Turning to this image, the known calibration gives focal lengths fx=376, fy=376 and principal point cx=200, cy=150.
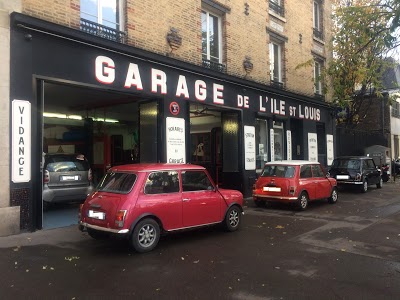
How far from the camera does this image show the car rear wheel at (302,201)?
431 inches

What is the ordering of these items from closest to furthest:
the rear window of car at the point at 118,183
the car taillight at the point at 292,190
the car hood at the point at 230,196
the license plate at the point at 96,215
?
the license plate at the point at 96,215 < the rear window of car at the point at 118,183 < the car hood at the point at 230,196 < the car taillight at the point at 292,190

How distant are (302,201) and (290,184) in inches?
27.5

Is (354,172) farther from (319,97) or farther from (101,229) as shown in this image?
(101,229)

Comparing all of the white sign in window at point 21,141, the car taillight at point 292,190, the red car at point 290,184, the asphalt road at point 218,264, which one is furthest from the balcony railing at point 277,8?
the white sign in window at point 21,141

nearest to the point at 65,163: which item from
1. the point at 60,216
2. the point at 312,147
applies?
the point at 60,216

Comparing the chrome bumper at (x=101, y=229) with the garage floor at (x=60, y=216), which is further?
the garage floor at (x=60, y=216)

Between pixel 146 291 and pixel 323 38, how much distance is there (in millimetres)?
18404

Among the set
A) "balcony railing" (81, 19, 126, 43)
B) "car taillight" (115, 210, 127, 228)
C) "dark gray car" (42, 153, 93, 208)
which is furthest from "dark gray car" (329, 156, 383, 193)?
"car taillight" (115, 210, 127, 228)

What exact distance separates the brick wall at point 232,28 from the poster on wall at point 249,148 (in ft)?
6.79

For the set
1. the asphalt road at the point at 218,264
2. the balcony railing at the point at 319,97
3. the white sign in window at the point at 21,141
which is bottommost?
the asphalt road at the point at 218,264

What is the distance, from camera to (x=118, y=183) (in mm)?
6871

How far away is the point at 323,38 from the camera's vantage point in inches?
781

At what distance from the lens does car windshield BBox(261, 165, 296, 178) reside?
11189 millimetres

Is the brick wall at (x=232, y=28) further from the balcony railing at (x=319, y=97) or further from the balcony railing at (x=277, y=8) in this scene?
the balcony railing at (x=319, y=97)
